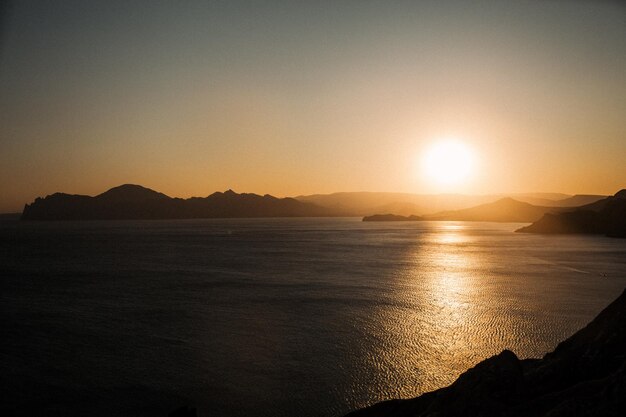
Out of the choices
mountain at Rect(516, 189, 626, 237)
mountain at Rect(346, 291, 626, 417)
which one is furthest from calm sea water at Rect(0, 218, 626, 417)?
mountain at Rect(516, 189, 626, 237)

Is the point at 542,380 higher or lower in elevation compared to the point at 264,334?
higher

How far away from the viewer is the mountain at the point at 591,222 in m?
103

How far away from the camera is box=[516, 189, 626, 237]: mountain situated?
338ft

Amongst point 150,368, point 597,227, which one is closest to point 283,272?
point 150,368

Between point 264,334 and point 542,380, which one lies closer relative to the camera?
point 542,380

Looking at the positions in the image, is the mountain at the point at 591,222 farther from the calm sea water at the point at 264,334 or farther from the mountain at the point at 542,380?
the mountain at the point at 542,380

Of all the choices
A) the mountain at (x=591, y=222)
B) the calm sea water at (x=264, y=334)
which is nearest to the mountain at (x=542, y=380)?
the calm sea water at (x=264, y=334)

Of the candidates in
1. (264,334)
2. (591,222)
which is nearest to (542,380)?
(264,334)

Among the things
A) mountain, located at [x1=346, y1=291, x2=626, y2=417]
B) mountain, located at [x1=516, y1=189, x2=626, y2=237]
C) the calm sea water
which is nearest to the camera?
mountain, located at [x1=346, y1=291, x2=626, y2=417]

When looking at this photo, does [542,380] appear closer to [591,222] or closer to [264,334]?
[264,334]

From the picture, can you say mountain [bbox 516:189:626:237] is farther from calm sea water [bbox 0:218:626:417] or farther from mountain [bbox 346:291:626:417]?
mountain [bbox 346:291:626:417]

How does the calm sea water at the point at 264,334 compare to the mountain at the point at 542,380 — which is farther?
the calm sea water at the point at 264,334

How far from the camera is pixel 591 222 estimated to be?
381 ft

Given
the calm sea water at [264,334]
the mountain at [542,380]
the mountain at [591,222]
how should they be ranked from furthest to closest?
the mountain at [591,222] → the calm sea water at [264,334] → the mountain at [542,380]
